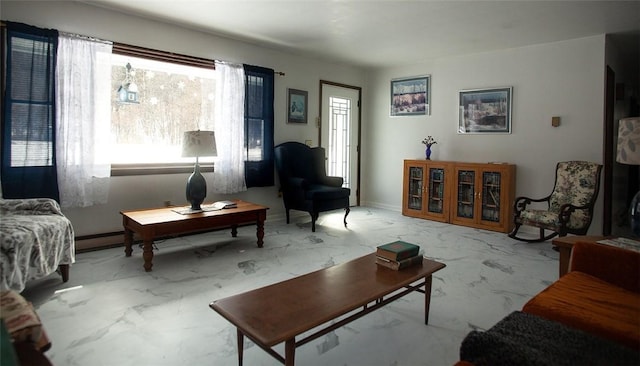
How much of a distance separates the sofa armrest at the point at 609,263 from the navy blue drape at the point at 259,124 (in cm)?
359

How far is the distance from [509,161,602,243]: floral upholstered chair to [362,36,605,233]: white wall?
332 mm

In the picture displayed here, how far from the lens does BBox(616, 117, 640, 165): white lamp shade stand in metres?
2.23

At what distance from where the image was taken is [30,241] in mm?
2377

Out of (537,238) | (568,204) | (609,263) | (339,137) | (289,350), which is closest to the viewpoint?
(289,350)

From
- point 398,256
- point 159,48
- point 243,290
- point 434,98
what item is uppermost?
point 159,48

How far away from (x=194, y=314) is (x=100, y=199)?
2.01 m

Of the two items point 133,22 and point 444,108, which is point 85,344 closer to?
point 133,22

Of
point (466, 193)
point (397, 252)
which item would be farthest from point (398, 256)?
point (466, 193)

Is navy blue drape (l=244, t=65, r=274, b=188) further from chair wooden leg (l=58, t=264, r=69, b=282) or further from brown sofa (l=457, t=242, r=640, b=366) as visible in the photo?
brown sofa (l=457, t=242, r=640, b=366)

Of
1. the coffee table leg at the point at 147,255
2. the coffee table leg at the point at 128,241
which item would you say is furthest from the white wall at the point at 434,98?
the coffee table leg at the point at 147,255

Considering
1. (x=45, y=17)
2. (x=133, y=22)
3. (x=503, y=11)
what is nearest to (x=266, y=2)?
(x=133, y=22)

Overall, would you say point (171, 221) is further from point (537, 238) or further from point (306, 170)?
point (537, 238)

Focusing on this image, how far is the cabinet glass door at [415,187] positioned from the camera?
552 cm

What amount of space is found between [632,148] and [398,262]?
61.3 inches
